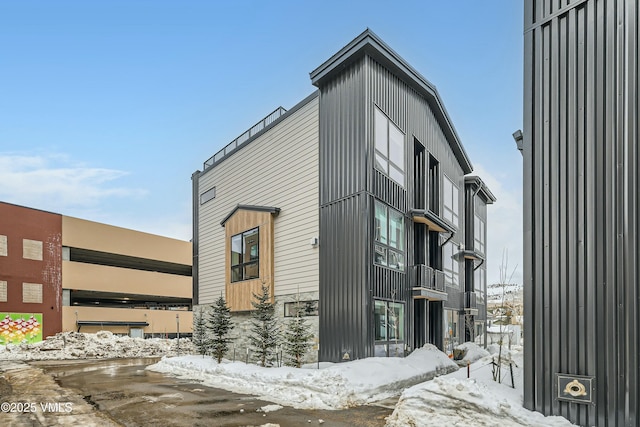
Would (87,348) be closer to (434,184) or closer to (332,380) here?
(434,184)

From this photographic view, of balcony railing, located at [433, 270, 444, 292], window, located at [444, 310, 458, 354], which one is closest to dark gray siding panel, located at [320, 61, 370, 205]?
balcony railing, located at [433, 270, 444, 292]

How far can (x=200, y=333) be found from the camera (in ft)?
69.6

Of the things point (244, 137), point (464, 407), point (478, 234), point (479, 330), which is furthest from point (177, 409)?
point (479, 330)

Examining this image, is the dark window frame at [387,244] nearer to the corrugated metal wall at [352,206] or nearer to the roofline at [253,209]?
the corrugated metal wall at [352,206]

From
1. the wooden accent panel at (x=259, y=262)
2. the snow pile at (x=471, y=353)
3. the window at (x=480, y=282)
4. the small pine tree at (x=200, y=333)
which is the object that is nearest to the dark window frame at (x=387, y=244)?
the wooden accent panel at (x=259, y=262)

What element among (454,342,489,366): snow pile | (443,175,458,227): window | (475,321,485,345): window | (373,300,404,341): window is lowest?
(475,321,485,345): window

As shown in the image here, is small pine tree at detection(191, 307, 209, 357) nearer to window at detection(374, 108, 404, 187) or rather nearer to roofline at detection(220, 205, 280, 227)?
roofline at detection(220, 205, 280, 227)

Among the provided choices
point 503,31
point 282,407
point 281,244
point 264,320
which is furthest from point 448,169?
point 282,407

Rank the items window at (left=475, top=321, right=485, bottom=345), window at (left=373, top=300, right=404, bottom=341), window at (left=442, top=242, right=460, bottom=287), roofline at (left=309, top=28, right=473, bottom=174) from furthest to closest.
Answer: window at (left=475, top=321, right=485, bottom=345)
window at (left=442, top=242, right=460, bottom=287)
roofline at (left=309, top=28, right=473, bottom=174)
window at (left=373, top=300, right=404, bottom=341)

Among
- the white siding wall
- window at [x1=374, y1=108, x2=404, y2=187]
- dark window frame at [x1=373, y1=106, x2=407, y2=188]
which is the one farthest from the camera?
the white siding wall

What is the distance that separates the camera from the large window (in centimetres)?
2286

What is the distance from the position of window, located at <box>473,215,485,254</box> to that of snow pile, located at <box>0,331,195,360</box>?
17891 mm

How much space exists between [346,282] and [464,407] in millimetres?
7610

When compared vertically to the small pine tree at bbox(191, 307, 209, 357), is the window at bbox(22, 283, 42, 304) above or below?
above
